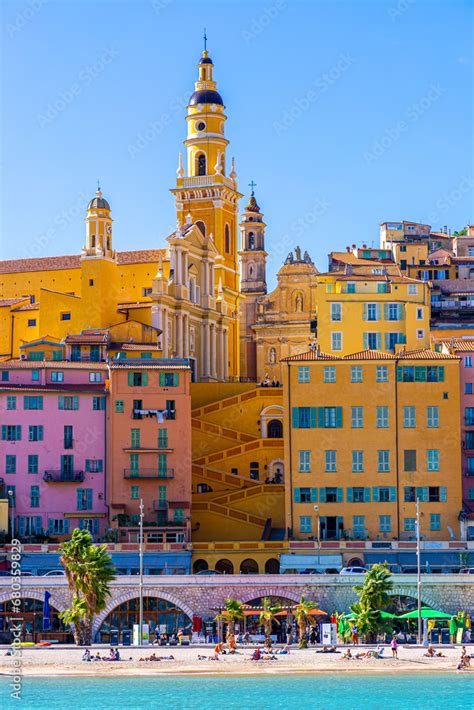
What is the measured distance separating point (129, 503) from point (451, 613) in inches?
842

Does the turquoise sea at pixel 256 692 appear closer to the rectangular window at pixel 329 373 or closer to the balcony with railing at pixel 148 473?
the balcony with railing at pixel 148 473

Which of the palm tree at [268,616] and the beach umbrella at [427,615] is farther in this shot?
the palm tree at [268,616]

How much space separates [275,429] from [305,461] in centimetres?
1628

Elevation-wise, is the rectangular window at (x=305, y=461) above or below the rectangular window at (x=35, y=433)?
below

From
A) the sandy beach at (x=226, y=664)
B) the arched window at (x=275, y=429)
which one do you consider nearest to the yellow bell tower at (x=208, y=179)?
the arched window at (x=275, y=429)

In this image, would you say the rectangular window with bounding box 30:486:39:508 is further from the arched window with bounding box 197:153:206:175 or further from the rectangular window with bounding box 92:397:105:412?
the arched window with bounding box 197:153:206:175

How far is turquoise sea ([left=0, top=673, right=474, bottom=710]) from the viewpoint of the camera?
75.6 metres

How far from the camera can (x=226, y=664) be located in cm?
7925

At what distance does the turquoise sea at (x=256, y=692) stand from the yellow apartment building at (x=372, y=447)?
20.7 metres

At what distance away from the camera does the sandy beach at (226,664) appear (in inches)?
3078

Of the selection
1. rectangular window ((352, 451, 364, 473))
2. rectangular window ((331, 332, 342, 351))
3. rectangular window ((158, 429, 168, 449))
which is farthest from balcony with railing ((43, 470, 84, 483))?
rectangular window ((331, 332, 342, 351))

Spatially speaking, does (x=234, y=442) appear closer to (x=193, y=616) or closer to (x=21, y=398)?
(x=21, y=398)
